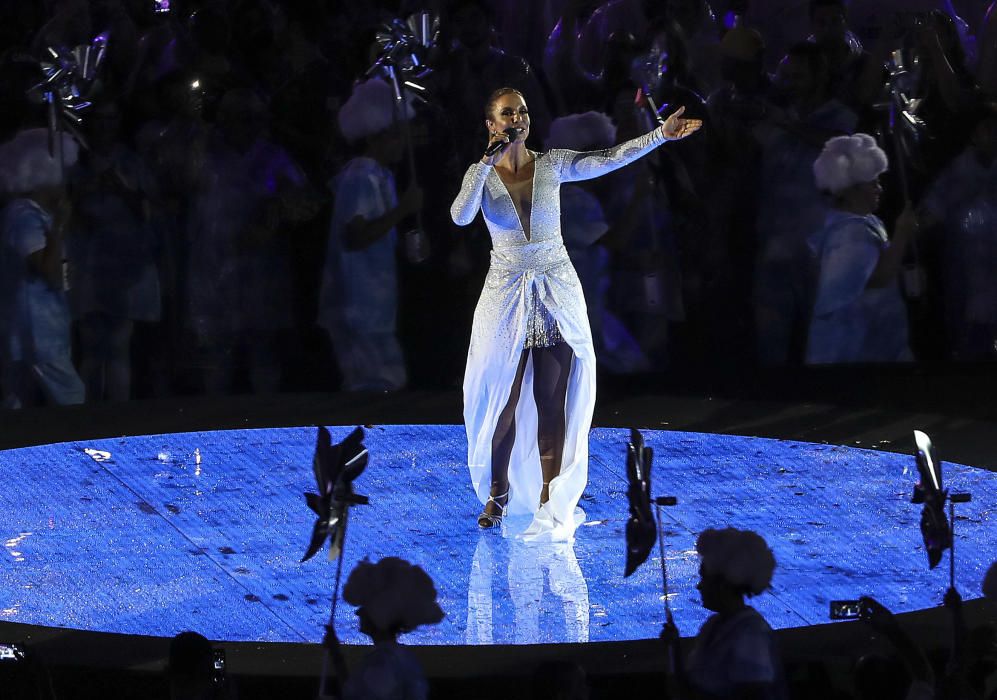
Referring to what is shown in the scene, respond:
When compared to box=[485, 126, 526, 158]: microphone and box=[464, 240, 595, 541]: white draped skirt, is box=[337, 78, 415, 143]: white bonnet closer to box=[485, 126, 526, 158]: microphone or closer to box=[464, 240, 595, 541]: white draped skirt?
box=[464, 240, 595, 541]: white draped skirt

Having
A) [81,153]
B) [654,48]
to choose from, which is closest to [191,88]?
[81,153]

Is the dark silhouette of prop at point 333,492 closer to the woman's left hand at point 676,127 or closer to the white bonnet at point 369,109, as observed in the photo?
the woman's left hand at point 676,127

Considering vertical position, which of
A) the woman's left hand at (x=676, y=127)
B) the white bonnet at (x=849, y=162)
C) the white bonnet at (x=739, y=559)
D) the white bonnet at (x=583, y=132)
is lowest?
the white bonnet at (x=739, y=559)

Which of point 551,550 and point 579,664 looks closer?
point 579,664

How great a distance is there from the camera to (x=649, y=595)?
597 centimetres

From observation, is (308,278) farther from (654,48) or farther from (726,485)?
(726,485)

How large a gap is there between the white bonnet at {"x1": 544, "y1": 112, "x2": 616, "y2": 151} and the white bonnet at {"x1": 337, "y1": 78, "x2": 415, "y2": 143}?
29.2 inches

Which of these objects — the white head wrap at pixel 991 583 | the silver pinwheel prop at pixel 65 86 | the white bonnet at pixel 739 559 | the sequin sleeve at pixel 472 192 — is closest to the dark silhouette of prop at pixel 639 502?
the white bonnet at pixel 739 559

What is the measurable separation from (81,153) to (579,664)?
533 cm

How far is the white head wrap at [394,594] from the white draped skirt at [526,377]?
260cm

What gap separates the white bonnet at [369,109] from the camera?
31.0 ft

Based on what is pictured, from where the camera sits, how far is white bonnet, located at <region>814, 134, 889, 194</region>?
916 cm

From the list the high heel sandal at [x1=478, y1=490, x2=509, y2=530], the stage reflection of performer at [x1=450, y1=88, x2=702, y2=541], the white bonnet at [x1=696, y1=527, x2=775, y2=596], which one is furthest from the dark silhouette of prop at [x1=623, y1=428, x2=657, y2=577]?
the high heel sandal at [x1=478, y1=490, x2=509, y2=530]

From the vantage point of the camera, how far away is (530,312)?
6.86m
